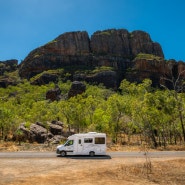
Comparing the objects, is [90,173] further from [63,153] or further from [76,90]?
[76,90]

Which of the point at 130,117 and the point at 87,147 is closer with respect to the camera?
the point at 87,147

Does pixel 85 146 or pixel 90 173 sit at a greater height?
pixel 85 146

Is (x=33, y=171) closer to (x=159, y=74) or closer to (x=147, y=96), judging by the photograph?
(x=147, y=96)

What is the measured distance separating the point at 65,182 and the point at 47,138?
140 feet

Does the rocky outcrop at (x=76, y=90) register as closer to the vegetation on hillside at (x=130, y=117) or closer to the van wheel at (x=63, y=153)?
the vegetation on hillside at (x=130, y=117)

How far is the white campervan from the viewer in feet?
119

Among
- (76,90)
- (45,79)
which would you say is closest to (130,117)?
(76,90)

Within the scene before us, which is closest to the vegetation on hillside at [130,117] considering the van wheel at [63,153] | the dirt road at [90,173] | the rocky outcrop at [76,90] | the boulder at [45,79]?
the van wheel at [63,153]

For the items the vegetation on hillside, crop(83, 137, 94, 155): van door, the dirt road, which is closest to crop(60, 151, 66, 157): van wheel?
crop(83, 137, 94, 155): van door

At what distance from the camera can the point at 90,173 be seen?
24.5m

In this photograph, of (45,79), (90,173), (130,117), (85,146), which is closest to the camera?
(90,173)

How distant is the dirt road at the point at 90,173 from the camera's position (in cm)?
2159

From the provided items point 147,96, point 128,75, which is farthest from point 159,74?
point 147,96

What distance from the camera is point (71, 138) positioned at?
36.8 metres
